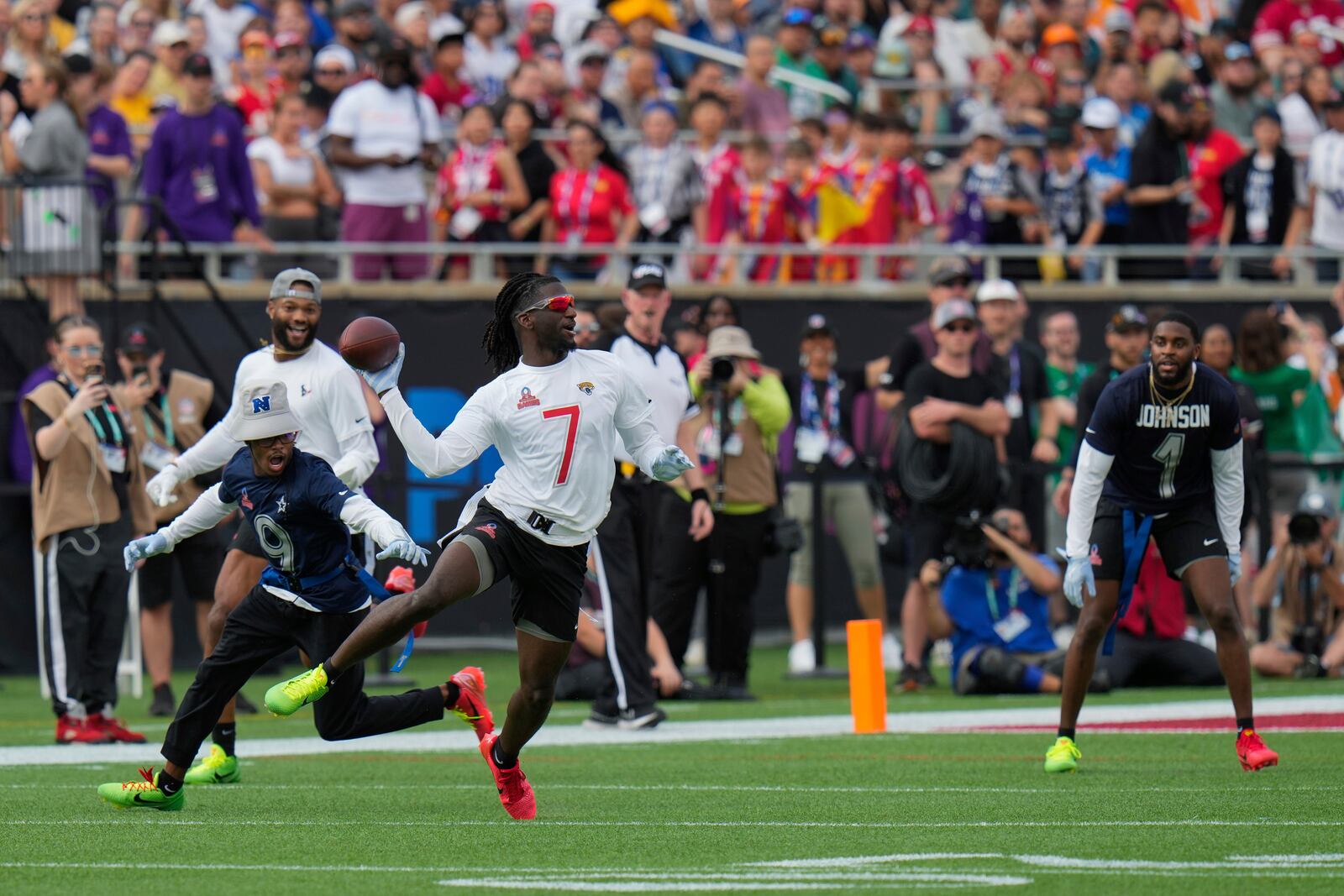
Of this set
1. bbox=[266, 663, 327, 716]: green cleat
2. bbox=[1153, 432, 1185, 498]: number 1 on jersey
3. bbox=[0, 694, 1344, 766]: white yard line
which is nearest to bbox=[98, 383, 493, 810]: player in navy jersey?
bbox=[266, 663, 327, 716]: green cleat

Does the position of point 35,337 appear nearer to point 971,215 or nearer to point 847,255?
point 847,255

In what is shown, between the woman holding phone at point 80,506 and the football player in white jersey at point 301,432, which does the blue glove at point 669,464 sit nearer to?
the football player in white jersey at point 301,432

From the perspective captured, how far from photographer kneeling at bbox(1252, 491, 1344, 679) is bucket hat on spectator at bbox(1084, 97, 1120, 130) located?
4.90 m

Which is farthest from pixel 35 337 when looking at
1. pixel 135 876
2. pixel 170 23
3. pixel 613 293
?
pixel 135 876

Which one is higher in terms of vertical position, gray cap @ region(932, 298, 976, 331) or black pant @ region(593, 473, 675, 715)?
gray cap @ region(932, 298, 976, 331)

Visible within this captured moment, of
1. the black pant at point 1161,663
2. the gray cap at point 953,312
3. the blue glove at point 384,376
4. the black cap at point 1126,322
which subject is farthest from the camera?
the gray cap at point 953,312

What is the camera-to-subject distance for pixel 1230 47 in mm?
21281

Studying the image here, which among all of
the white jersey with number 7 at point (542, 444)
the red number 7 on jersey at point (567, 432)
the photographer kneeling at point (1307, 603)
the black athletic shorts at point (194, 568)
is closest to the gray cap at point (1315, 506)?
the photographer kneeling at point (1307, 603)

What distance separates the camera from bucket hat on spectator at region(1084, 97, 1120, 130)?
62.2 feet

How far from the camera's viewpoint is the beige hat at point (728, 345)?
13.6m

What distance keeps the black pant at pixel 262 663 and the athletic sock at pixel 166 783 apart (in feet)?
0.20

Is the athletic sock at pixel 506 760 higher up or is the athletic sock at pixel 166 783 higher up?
the athletic sock at pixel 506 760

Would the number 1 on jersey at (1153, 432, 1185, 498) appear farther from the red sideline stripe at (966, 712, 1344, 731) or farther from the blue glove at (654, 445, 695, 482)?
the blue glove at (654, 445, 695, 482)

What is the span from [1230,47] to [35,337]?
1141 centimetres
